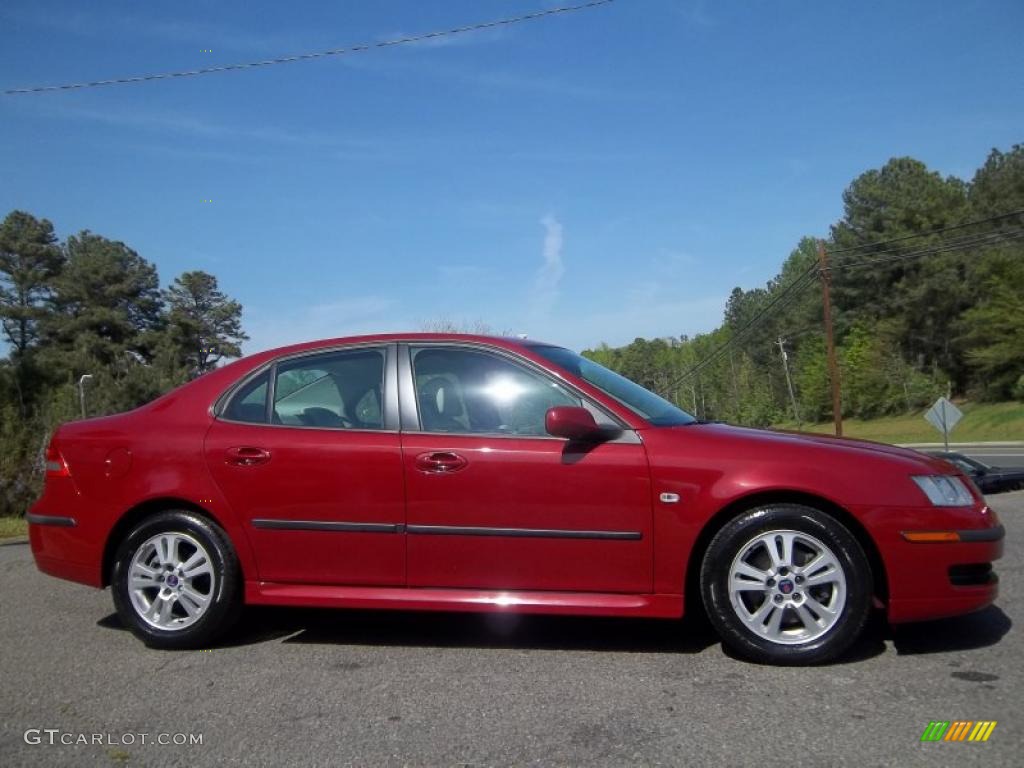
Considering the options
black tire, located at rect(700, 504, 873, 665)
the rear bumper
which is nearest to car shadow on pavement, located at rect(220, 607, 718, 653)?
black tire, located at rect(700, 504, 873, 665)

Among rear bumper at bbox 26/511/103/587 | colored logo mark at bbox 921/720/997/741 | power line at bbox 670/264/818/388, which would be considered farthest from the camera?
power line at bbox 670/264/818/388

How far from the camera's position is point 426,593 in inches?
159

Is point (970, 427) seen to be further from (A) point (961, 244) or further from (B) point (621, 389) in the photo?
(B) point (621, 389)

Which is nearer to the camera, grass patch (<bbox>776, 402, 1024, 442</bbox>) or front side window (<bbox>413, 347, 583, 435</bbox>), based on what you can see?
front side window (<bbox>413, 347, 583, 435</bbox>)

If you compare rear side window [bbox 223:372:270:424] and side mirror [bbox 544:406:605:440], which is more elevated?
rear side window [bbox 223:372:270:424]

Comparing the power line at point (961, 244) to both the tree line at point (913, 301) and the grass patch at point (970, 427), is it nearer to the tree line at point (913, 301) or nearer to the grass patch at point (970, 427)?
the tree line at point (913, 301)

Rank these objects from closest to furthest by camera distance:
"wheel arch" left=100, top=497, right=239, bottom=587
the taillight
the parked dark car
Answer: "wheel arch" left=100, top=497, right=239, bottom=587
the taillight
the parked dark car

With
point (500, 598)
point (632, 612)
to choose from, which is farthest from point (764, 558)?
point (500, 598)

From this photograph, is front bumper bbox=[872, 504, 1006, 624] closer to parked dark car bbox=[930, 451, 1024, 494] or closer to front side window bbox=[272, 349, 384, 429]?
front side window bbox=[272, 349, 384, 429]

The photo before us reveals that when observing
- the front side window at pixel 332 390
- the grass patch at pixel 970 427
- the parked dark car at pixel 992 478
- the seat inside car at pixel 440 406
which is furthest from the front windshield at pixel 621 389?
the grass patch at pixel 970 427

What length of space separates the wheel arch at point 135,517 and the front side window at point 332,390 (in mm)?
587

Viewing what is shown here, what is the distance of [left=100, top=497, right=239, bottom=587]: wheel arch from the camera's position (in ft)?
14.1

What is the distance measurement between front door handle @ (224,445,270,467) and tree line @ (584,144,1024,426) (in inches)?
1958

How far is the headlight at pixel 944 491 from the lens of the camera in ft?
12.3
